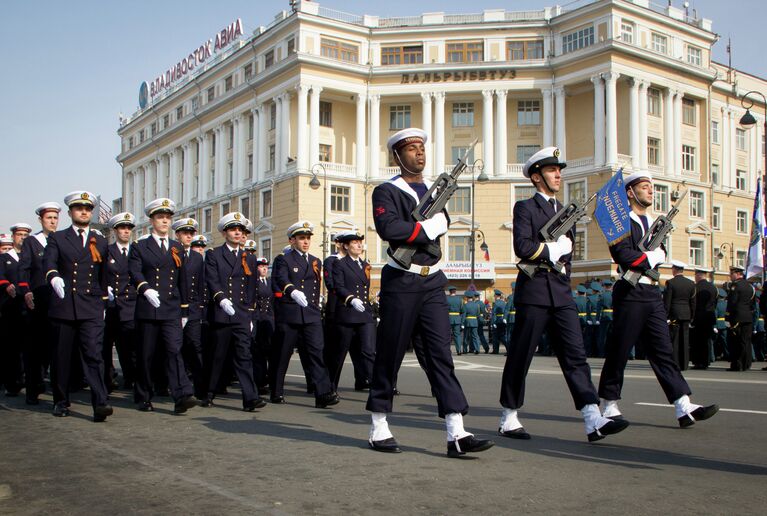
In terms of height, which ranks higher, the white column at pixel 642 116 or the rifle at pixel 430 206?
the white column at pixel 642 116

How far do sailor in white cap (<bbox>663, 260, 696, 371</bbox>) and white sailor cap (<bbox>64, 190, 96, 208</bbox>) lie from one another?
11254 millimetres

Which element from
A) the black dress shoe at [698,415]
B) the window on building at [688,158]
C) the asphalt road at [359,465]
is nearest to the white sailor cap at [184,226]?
the asphalt road at [359,465]

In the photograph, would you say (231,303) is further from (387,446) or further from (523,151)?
(523,151)

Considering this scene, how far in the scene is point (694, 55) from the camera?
60.7 meters

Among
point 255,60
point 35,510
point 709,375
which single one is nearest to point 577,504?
point 35,510

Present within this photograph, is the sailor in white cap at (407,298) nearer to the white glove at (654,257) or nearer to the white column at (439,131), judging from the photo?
the white glove at (654,257)

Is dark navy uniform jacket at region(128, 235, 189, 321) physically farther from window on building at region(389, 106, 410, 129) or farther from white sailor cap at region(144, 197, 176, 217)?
window on building at region(389, 106, 410, 129)

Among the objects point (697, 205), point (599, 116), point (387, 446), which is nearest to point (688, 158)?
point (697, 205)

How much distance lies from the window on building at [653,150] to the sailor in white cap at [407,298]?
179 ft

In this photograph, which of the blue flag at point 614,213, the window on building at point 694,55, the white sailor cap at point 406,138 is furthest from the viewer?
the window on building at point 694,55

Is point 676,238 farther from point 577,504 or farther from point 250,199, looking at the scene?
point 577,504

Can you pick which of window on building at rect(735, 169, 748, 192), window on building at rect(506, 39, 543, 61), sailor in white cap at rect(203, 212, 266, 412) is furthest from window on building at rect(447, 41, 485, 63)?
sailor in white cap at rect(203, 212, 266, 412)

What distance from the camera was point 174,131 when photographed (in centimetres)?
7725

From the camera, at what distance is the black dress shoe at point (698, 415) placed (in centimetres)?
755
